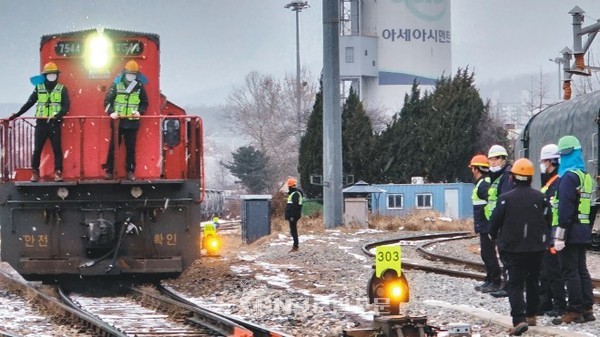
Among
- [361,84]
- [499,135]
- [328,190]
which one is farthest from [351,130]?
[361,84]

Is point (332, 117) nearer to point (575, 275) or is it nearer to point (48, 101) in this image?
point (48, 101)

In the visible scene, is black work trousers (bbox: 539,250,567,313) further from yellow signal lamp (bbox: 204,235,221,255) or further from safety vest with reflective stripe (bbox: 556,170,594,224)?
yellow signal lamp (bbox: 204,235,221,255)

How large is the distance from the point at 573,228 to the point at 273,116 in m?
97.1

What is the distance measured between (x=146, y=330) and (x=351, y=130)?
49645mm

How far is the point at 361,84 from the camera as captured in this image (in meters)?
94.2

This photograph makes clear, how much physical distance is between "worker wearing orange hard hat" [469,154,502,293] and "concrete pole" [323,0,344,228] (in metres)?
17.4

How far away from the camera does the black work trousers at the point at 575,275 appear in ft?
34.9

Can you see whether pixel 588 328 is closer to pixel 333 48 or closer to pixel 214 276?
pixel 214 276

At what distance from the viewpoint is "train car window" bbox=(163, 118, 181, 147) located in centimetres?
1439

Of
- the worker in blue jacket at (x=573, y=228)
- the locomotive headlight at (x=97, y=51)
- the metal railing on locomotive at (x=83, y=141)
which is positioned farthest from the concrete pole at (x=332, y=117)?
the worker in blue jacket at (x=573, y=228)

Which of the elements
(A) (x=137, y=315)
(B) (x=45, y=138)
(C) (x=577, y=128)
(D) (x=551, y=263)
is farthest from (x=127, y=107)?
(C) (x=577, y=128)

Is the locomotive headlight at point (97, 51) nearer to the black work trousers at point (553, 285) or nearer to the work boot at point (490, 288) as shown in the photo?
the work boot at point (490, 288)

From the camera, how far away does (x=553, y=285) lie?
11.1 m

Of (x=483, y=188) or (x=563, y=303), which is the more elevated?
(x=483, y=188)
